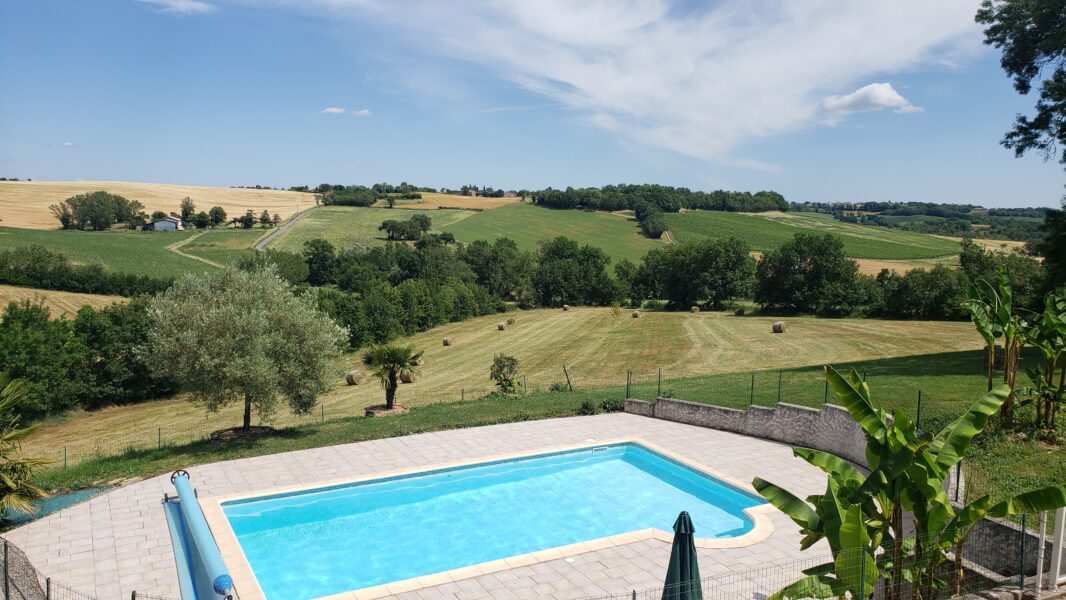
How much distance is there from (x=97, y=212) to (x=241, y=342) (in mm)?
86106

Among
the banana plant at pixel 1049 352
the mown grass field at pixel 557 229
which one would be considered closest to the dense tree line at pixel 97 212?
the mown grass field at pixel 557 229

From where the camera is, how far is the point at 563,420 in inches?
860

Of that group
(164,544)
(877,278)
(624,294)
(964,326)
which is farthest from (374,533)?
(624,294)

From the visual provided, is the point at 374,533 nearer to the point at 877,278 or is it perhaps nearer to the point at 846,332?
the point at 846,332

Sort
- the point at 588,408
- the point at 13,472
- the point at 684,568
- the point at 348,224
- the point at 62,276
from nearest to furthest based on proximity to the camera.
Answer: the point at 684,568, the point at 13,472, the point at 588,408, the point at 62,276, the point at 348,224

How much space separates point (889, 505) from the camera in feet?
24.2

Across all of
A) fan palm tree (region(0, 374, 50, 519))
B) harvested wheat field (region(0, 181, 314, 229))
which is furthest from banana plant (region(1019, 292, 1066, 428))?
harvested wheat field (region(0, 181, 314, 229))

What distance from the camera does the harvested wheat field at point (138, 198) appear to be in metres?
82.6

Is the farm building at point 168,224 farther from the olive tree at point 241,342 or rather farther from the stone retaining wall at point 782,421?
the stone retaining wall at point 782,421

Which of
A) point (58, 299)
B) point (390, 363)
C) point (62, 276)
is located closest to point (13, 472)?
point (390, 363)

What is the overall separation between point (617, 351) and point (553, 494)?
25.1 metres

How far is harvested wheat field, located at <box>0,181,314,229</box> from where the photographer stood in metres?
82.6

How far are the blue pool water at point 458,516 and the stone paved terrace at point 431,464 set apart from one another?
69 centimetres

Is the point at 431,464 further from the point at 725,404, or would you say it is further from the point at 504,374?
the point at 504,374
